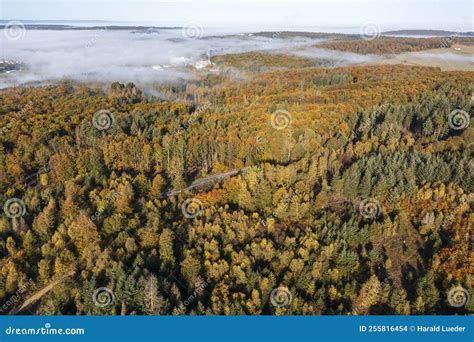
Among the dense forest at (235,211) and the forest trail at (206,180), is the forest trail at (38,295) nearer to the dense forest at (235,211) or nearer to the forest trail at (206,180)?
the dense forest at (235,211)

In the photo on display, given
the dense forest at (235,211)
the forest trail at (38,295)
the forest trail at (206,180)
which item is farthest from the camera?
the forest trail at (206,180)

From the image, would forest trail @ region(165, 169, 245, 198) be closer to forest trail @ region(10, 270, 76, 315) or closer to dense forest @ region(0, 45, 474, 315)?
dense forest @ region(0, 45, 474, 315)

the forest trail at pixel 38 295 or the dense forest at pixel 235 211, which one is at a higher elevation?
the dense forest at pixel 235 211

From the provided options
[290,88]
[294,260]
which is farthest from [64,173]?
[290,88]

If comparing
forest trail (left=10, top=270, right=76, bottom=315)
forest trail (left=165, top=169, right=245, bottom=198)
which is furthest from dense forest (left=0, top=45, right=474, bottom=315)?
forest trail (left=165, top=169, right=245, bottom=198)

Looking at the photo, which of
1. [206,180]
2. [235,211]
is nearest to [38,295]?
[235,211]

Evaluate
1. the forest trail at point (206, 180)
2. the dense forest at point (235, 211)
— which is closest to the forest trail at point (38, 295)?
the dense forest at point (235, 211)

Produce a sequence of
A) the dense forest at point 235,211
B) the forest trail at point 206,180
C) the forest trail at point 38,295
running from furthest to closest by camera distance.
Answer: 1. the forest trail at point 206,180
2. the dense forest at point 235,211
3. the forest trail at point 38,295

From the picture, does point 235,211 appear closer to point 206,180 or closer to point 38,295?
point 206,180
